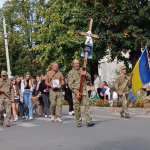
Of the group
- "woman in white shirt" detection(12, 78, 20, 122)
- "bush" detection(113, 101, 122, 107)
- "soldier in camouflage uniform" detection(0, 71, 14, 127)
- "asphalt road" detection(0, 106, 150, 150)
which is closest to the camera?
"asphalt road" detection(0, 106, 150, 150)

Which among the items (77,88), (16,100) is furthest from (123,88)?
(16,100)

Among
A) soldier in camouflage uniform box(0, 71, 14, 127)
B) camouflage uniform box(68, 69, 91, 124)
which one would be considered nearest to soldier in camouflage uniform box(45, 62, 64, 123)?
soldier in camouflage uniform box(0, 71, 14, 127)

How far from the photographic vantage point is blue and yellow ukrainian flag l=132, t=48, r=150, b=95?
1299cm

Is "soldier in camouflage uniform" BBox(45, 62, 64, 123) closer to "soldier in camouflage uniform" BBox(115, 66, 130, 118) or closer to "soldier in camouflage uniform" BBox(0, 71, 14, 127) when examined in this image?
"soldier in camouflage uniform" BBox(0, 71, 14, 127)

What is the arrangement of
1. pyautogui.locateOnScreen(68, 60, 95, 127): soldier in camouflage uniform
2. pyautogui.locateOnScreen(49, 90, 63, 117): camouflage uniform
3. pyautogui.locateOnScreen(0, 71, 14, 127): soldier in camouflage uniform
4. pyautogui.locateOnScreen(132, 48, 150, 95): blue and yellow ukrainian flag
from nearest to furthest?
pyautogui.locateOnScreen(68, 60, 95, 127): soldier in camouflage uniform → pyautogui.locateOnScreen(0, 71, 14, 127): soldier in camouflage uniform → pyautogui.locateOnScreen(49, 90, 63, 117): camouflage uniform → pyautogui.locateOnScreen(132, 48, 150, 95): blue and yellow ukrainian flag

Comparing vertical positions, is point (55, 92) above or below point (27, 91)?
below

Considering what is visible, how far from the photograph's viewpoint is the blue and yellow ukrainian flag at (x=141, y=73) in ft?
42.6

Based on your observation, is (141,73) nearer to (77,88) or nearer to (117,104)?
(77,88)

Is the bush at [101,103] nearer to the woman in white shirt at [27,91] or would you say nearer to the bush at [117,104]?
the bush at [117,104]

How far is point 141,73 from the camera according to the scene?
512 inches

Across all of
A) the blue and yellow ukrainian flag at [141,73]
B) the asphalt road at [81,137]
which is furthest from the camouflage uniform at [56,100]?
the blue and yellow ukrainian flag at [141,73]

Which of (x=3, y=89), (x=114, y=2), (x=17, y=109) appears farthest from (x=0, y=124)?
(x=114, y=2)

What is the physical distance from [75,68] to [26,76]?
440cm

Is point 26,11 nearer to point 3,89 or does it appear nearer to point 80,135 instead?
point 3,89
